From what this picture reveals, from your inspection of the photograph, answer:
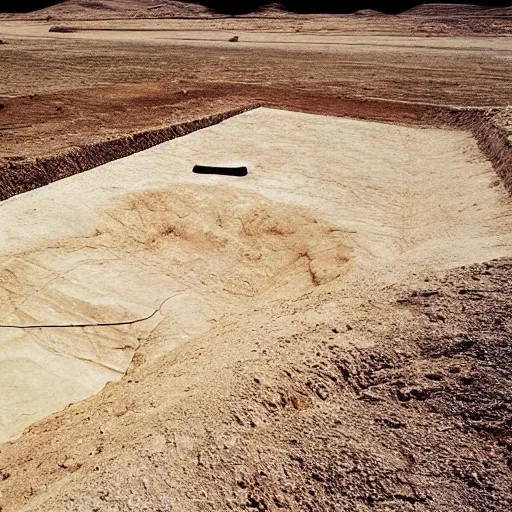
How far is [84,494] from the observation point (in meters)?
3.80

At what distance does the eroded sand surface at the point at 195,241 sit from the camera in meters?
7.00

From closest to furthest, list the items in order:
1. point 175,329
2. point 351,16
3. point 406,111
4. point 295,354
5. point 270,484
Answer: point 270,484, point 295,354, point 175,329, point 406,111, point 351,16

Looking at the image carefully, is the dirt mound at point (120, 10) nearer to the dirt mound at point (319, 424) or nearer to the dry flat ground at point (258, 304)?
the dry flat ground at point (258, 304)

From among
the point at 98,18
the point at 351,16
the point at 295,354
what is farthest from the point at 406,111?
the point at 98,18

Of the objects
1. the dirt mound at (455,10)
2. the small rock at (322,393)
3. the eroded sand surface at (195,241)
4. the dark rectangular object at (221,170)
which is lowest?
the eroded sand surface at (195,241)

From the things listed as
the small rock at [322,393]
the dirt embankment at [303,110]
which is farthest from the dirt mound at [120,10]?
the small rock at [322,393]

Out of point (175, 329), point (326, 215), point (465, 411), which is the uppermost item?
point (465, 411)

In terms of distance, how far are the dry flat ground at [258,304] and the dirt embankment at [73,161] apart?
0.31 feet

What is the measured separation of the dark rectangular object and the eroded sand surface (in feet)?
0.97

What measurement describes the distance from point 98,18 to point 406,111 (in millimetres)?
38752

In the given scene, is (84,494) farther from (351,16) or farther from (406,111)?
(351,16)

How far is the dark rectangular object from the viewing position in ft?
37.6

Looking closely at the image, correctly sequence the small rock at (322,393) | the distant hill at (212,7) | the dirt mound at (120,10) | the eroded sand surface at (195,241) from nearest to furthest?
the small rock at (322,393) < the eroded sand surface at (195,241) < the distant hill at (212,7) < the dirt mound at (120,10)

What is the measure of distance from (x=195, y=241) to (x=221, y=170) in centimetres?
242
